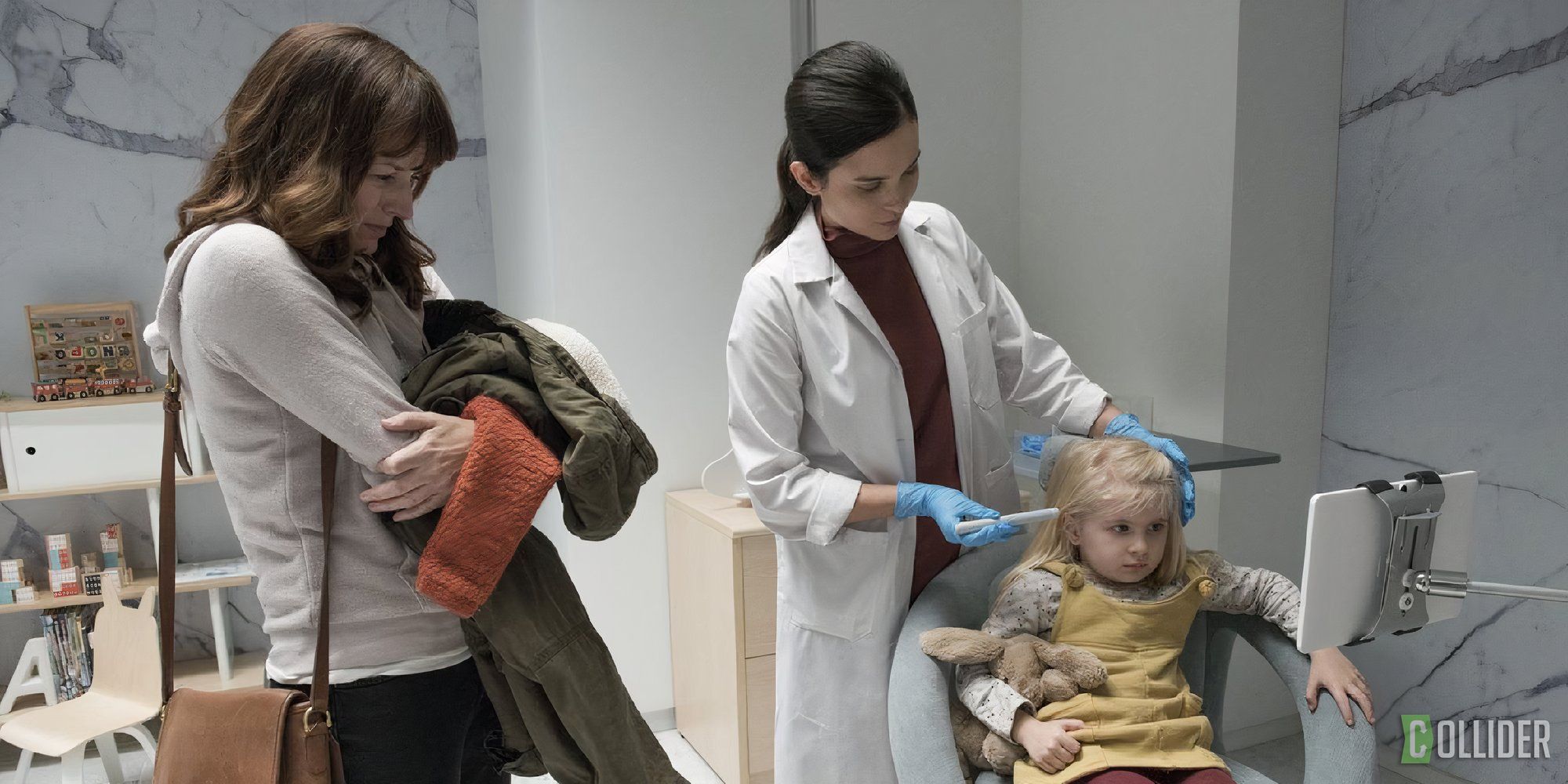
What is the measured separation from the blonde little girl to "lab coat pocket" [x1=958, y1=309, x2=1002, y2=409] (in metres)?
0.18

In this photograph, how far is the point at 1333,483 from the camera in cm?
290

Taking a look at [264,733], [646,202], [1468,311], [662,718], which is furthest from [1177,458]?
[662,718]

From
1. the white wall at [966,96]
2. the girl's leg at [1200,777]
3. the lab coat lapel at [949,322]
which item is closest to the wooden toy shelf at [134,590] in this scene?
the lab coat lapel at [949,322]

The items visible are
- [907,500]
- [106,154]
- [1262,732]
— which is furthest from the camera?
[106,154]

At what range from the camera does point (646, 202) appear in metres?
3.17

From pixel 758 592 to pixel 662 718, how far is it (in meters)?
0.82

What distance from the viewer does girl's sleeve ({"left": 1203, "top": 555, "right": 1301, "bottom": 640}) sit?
1751 mm

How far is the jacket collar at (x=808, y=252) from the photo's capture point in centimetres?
176

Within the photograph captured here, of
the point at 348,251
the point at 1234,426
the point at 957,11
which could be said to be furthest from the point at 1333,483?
the point at 348,251

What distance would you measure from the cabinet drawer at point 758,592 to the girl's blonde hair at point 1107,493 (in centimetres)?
Result: 108

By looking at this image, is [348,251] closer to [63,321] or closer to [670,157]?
[670,157]

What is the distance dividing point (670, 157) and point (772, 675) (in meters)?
1.56

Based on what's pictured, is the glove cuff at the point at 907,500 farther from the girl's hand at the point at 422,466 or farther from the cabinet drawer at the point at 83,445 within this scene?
the cabinet drawer at the point at 83,445

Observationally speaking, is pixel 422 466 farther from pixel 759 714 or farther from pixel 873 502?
pixel 759 714
